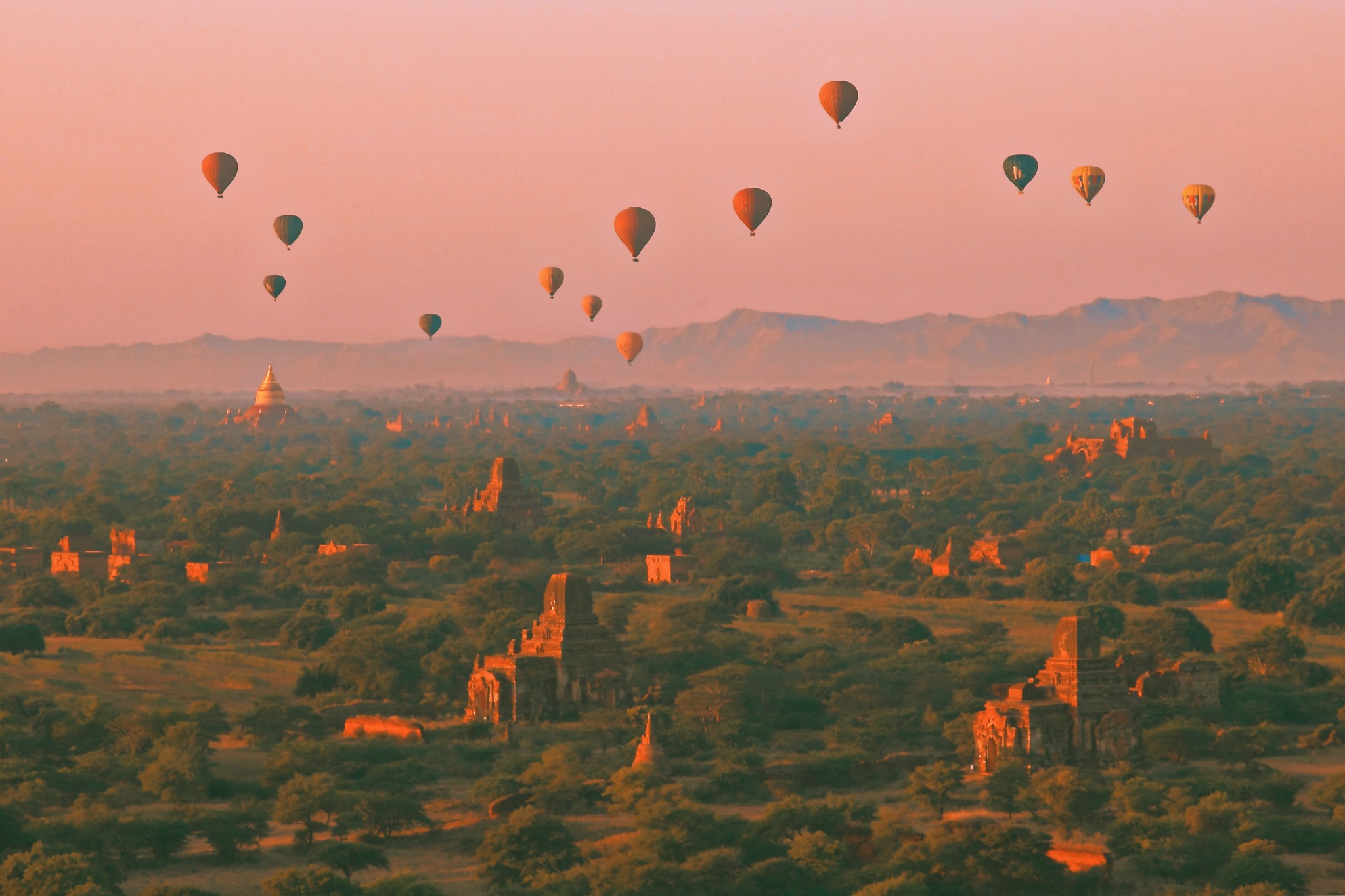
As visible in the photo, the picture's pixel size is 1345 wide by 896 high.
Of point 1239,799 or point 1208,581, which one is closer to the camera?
point 1239,799

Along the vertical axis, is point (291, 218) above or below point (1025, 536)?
above

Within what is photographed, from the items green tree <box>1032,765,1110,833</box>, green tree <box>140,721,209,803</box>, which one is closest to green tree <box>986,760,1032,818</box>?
green tree <box>1032,765,1110,833</box>

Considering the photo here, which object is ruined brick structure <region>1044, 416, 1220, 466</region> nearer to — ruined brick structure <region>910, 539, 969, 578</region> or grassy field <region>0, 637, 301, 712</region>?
ruined brick structure <region>910, 539, 969, 578</region>

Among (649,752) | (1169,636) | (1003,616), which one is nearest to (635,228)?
(1003,616)

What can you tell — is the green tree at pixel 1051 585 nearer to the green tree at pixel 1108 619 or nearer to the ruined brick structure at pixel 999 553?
the ruined brick structure at pixel 999 553

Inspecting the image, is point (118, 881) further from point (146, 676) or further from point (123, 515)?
point (123, 515)

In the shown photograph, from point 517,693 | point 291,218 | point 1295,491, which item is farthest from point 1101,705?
point 1295,491
